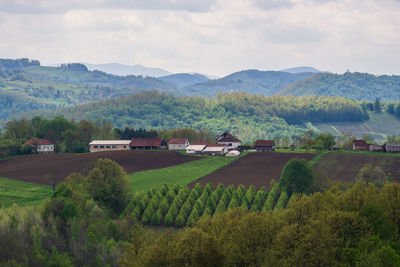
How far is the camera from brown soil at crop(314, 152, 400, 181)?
118 metres

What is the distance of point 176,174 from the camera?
125562mm

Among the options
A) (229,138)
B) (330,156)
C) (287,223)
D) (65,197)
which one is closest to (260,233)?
(287,223)

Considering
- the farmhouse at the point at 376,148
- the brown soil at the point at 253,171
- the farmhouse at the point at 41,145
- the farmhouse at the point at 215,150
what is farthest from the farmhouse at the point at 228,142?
the farmhouse at the point at 41,145

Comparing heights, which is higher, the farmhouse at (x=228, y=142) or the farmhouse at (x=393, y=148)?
the farmhouse at (x=228, y=142)

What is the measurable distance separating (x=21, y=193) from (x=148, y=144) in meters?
67.3

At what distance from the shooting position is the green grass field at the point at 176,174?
116562 millimetres

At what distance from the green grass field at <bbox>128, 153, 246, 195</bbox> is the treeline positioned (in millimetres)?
31225

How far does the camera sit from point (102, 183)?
325 feet

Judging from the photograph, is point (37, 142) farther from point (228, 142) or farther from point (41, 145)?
point (228, 142)

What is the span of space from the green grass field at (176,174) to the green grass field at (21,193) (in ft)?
62.2

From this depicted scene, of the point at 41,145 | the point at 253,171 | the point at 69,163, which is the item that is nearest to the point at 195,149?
the point at 253,171

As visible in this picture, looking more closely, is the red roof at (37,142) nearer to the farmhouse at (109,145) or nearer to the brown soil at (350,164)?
the farmhouse at (109,145)

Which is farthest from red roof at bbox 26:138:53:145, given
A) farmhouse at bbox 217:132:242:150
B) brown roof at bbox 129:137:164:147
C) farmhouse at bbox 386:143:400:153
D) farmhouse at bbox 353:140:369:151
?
farmhouse at bbox 386:143:400:153

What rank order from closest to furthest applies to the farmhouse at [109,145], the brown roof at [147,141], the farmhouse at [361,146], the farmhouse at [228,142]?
A: the farmhouse at [361,146], the farmhouse at [228,142], the brown roof at [147,141], the farmhouse at [109,145]
